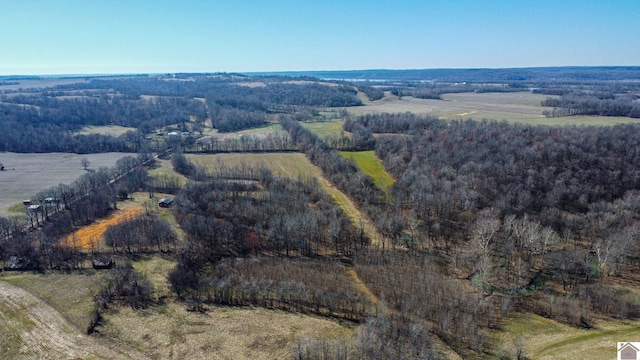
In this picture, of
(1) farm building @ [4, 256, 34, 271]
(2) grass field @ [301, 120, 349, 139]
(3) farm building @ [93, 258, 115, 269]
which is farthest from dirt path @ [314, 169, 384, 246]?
(1) farm building @ [4, 256, 34, 271]

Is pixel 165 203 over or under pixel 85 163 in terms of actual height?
under

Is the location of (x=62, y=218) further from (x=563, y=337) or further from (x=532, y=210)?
(x=532, y=210)

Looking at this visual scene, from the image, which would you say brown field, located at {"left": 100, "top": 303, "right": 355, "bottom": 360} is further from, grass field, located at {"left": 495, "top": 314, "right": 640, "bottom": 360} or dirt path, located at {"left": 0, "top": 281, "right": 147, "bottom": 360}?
grass field, located at {"left": 495, "top": 314, "right": 640, "bottom": 360}

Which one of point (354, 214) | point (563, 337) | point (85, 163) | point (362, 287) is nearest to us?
point (563, 337)

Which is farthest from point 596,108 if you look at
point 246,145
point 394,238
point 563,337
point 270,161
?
point 563,337

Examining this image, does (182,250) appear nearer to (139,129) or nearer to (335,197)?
(335,197)

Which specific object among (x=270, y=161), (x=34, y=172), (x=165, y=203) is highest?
(x=270, y=161)

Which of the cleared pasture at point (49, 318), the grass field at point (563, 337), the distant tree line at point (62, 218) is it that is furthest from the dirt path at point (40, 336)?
the grass field at point (563, 337)

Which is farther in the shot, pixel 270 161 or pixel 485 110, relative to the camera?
pixel 485 110
